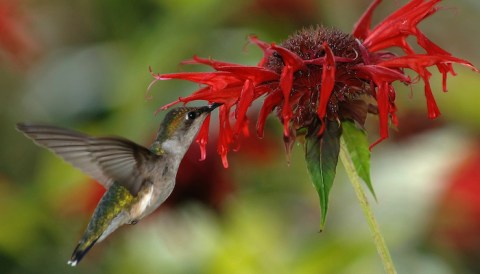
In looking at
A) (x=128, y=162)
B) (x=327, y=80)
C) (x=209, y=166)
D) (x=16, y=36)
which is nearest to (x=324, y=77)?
(x=327, y=80)

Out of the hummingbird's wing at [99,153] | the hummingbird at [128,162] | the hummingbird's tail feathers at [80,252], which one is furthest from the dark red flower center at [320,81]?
the hummingbird's tail feathers at [80,252]

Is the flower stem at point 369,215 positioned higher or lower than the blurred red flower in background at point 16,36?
higher

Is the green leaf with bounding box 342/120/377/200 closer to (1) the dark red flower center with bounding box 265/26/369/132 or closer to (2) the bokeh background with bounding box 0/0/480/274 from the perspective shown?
(1) the dark red flower center with bounding box 265/26/369/132

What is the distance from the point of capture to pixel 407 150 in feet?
6.69

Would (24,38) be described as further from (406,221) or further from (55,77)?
(406,221)

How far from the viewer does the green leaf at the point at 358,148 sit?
102cm

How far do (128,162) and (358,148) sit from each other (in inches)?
14.2

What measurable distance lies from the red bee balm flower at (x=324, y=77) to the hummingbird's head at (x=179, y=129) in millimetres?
26

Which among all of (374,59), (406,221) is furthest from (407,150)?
(374,59)

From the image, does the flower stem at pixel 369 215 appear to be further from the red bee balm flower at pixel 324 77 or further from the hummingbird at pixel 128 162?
the hummingbird at pixel 128 162

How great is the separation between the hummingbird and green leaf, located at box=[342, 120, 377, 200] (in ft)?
0.63

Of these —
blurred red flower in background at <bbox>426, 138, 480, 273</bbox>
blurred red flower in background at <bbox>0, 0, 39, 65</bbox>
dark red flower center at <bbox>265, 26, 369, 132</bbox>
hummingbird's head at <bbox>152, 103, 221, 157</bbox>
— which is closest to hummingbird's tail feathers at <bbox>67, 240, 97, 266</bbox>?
hummingbird's head at <bbox>152, 103, 221, 157</bbox>

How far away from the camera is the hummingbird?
1.16 meters

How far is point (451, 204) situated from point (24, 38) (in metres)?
1.29
